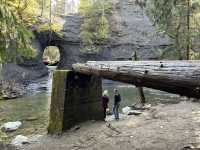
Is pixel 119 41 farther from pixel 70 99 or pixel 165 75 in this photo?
pixel 165 75

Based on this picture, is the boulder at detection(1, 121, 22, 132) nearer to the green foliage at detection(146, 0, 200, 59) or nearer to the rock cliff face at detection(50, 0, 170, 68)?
the green foliage at detection(146, 0, 200, 59)

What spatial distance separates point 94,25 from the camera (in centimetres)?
4466

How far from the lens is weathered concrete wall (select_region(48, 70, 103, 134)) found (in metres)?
12.3

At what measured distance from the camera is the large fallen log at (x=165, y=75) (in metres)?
6.40

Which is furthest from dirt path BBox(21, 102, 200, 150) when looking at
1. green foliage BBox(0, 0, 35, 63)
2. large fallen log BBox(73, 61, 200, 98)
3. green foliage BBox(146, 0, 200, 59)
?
green foliage BBox(146, 0, 200, 59)

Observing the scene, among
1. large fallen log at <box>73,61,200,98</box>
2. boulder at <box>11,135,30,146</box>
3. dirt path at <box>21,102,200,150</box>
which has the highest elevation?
large fallen log at <box>73,61,200,98</box>

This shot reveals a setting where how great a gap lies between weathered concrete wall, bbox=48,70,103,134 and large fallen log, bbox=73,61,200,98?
326 centimetres

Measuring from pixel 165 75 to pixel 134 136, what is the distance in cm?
451

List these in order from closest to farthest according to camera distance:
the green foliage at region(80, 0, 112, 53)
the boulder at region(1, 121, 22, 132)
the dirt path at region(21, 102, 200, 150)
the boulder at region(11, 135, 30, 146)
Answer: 1. the dirt path at region(21, 102, 200, 150)
2. the boulder at region(11, 135, 30, 146)
3. the boulder at region(1, 121, 22, 132)
4. the green foliage at region(80, 0, 112, 53)

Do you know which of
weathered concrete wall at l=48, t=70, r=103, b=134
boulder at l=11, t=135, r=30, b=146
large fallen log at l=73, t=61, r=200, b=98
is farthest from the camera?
weathered concrete wall at l=48, t=70, r=103, b=134

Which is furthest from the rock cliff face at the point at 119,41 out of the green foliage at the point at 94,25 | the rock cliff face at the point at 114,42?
the green foliage at the point at 94,25

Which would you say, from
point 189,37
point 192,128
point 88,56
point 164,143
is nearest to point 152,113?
point 192,128

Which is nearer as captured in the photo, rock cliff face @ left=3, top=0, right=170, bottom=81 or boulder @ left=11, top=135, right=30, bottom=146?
boulder @ left=11, top=135, right=30, bottom=146

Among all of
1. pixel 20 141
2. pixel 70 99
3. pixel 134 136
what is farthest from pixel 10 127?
pixel 134 136
